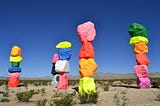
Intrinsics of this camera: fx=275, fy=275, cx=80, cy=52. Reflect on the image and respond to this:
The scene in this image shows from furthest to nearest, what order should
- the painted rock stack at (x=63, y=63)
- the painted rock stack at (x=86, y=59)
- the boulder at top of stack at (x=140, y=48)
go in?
the boulder at top of stack at (x=140, y=48) < the painted rock stack at (x=63, y=63) < the painted rock stack at (x=86, y=59)

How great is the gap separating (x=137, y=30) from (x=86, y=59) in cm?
595

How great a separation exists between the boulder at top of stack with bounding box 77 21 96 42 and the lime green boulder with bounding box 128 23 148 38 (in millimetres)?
4701

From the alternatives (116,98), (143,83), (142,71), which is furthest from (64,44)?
(116,98)

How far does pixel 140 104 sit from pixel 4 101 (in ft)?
22.1

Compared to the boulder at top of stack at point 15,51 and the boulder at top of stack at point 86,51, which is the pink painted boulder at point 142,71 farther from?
the boulder at top of stack at point 15,51

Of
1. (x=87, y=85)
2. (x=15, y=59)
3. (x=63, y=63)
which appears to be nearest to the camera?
(x=87, y=85)

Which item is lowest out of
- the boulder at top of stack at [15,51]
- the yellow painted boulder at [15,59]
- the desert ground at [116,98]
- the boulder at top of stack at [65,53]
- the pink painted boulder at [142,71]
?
the desert ground at [116,98]

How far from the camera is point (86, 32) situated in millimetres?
16516

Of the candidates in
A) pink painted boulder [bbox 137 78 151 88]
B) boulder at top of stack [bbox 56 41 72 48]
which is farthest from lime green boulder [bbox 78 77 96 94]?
pink painted boulder [bbox 137 78 151 88]

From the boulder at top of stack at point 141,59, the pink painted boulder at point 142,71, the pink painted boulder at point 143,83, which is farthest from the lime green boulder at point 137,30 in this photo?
the pink painted boulder at point 143,83

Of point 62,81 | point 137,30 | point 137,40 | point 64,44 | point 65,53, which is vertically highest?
point 137,30

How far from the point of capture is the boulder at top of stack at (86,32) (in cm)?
1645

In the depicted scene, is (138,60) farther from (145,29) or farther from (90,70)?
(90,70)

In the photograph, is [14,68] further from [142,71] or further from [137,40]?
[142,71]
